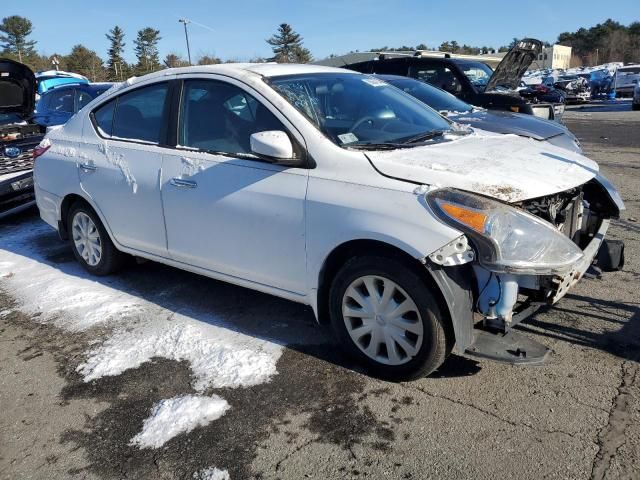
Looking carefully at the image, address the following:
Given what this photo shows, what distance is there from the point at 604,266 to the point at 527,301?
101cm

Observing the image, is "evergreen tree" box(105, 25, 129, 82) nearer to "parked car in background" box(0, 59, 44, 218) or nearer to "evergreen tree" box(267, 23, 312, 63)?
"evergreen tree" box(267, 23, 312, 63)

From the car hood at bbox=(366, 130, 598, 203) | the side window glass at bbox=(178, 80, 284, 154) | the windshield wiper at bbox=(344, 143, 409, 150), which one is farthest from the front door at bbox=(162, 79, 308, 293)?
the car hood at bbox=(366, 130, 598, 203)

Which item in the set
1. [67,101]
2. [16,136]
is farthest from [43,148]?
[67,101]

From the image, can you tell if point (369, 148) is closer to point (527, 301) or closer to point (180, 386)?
point (527, 301)

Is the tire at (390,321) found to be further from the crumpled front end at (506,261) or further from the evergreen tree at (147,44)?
the evergreen tree at (147,44)

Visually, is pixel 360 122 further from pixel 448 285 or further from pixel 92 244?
pixel 92 244

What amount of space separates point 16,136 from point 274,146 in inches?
247

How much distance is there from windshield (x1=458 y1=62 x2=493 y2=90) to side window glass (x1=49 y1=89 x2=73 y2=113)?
7159 millimetres

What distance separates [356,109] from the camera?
12.7ft

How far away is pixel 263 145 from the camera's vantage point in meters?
3.30

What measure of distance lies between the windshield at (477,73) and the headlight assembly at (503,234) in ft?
24.9

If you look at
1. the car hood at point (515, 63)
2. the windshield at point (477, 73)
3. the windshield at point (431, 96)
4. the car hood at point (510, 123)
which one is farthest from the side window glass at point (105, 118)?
the car hood at point (515, 63)

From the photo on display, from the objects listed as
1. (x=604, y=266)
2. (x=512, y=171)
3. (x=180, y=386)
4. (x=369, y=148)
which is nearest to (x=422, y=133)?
(x=369, y=148)

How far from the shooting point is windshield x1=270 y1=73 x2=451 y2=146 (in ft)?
11.6
